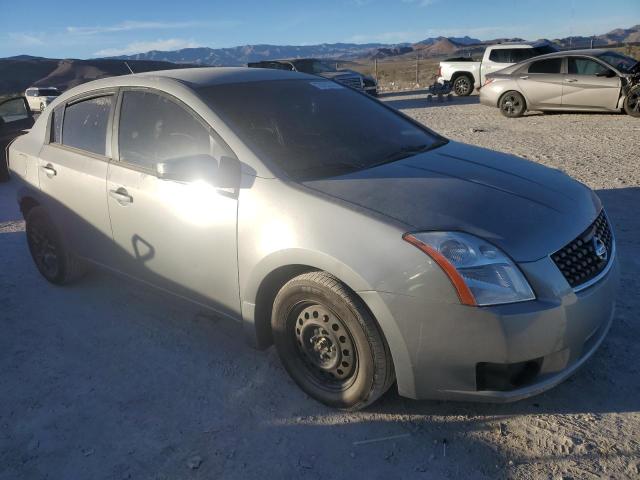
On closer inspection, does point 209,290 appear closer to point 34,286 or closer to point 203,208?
point 203,208

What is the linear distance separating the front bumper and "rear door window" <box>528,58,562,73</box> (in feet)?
36.0

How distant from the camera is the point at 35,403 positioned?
292cm

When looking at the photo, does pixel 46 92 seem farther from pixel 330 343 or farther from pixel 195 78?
pixel 330 343

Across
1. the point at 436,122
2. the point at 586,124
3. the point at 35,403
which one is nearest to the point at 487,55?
the point at 436,122

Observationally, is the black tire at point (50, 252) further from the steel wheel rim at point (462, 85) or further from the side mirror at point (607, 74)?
the steel wheel rim at point (462, 85)

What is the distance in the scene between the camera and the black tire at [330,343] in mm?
2395

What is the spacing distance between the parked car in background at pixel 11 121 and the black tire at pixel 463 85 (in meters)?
14.2

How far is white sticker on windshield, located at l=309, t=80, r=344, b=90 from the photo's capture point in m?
3.69

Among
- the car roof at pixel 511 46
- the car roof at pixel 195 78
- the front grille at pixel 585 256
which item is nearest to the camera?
the front grille at pixel 585 256

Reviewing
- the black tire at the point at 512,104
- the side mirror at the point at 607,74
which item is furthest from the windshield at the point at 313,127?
the black tire at the point at 512,104

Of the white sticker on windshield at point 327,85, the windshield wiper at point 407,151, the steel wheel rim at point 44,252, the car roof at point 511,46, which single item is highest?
the car roof at point 511,46

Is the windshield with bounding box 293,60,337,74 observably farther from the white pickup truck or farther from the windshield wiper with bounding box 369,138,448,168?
the windshield wiper with bounding box 369,138,448,168

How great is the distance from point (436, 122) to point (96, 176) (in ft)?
34.3

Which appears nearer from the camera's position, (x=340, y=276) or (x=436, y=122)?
(x=340, y=276)
